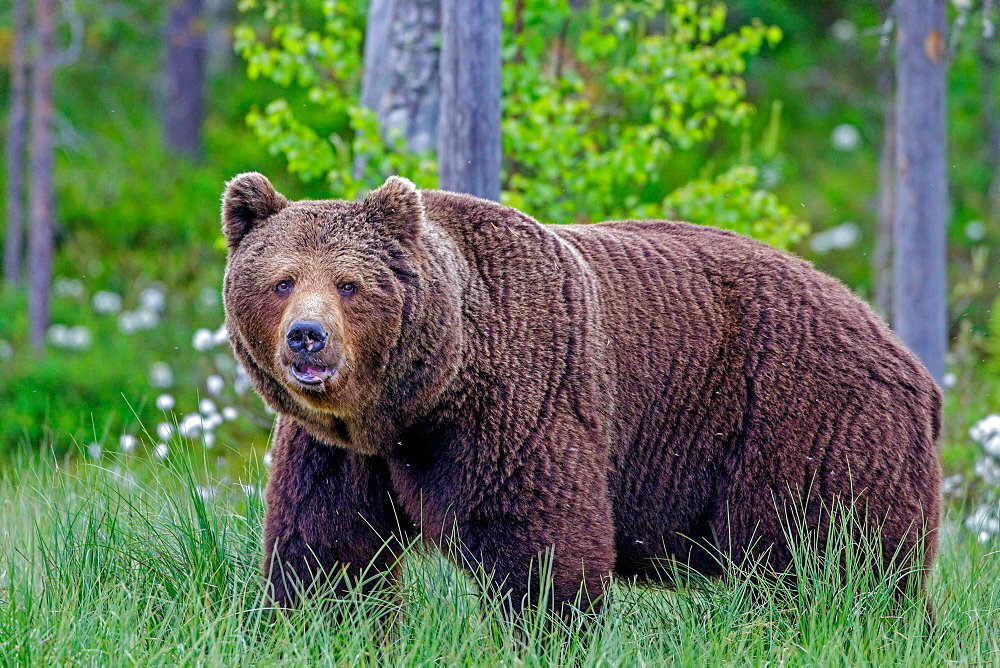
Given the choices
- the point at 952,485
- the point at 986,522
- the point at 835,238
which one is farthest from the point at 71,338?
the point at 986,522

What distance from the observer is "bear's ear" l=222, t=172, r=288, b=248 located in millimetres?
4277

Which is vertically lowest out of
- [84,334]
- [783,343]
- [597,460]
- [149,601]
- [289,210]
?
[84,334]

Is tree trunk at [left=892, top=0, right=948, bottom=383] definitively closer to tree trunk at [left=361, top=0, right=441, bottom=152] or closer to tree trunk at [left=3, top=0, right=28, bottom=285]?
tree trunk at [left=361, top=0, right=441, bottom=152]

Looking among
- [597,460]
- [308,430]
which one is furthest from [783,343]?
[308,430]

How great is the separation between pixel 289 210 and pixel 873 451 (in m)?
2.31

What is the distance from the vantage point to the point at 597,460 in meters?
4.45

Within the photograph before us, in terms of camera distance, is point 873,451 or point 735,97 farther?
point 735,97

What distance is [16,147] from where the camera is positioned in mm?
14445

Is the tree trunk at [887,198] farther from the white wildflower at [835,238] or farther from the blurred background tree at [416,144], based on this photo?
the white wildflower at [835,238]

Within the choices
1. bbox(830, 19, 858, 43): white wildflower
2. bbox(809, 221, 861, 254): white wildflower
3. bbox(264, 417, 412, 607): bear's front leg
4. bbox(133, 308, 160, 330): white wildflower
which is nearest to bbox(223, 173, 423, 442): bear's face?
bbox(264, 417, 412, 607): bear's front leg

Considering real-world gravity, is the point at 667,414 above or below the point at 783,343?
below

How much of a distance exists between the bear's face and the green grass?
0.71m

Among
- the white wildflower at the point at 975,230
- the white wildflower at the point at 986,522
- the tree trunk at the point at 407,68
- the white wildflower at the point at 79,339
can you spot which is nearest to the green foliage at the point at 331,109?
the tree trunk at the point at 407,68

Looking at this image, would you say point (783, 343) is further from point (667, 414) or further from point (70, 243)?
point (70, 243)
